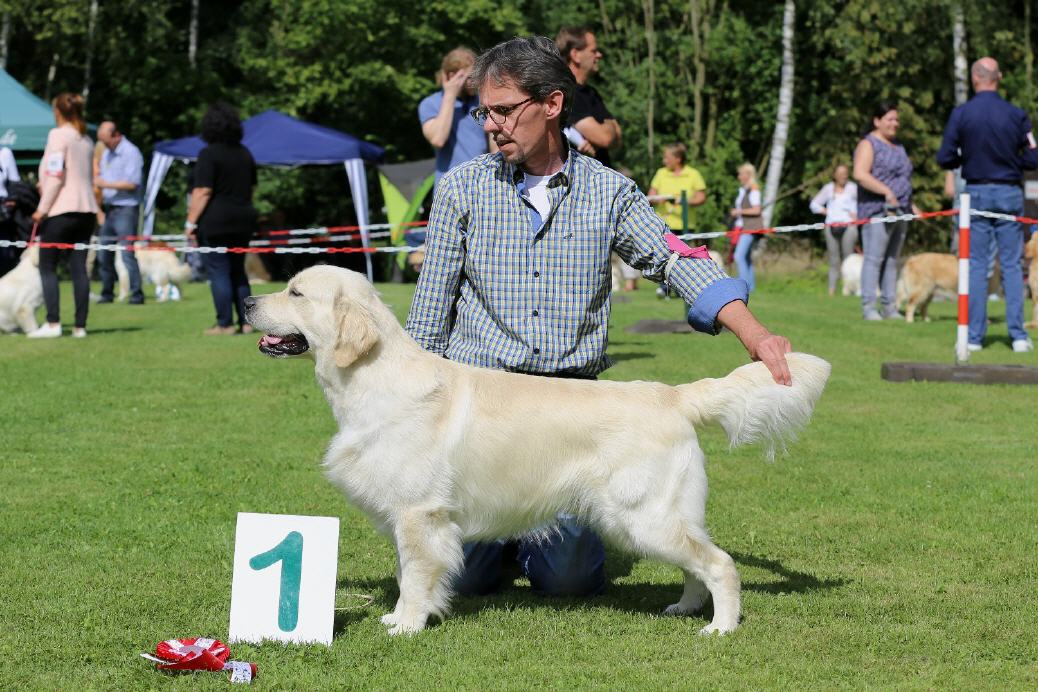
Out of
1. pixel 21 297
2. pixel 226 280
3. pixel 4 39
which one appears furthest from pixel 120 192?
pixel 4 39

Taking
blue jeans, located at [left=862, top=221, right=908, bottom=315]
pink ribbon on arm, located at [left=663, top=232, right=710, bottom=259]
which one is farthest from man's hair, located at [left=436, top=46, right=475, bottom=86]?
blue jeans, located at [left=862, top=221, right=908, bottom=315]

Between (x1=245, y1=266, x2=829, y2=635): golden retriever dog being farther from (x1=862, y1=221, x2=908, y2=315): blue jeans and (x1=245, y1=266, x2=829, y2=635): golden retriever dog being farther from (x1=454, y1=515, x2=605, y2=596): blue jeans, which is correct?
(x1=862, y1=221, x2=908, y2=315): blue jeans

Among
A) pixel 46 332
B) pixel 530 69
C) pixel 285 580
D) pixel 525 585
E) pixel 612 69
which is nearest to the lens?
pixel 285 580

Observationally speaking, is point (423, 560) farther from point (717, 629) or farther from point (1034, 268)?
point (1034, 268)

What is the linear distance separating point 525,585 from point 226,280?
23.8 ft

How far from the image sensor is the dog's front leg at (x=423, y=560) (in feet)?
12.2

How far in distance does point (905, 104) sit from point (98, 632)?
933 inches

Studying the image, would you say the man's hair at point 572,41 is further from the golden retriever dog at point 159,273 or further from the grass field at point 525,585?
the golden retriever dog at point 159,273

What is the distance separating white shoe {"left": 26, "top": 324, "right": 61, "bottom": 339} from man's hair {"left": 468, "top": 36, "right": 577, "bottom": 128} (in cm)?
826

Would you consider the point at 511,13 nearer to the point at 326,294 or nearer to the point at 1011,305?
the point at 1011,305

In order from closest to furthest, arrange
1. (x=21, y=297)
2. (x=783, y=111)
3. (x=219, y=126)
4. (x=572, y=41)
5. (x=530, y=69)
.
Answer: (x=530, y=69)
(x=572, y=41)
(x=219, y=126)
(x=21, y=297)
(x=783, y=111)

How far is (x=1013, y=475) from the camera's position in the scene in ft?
19.7

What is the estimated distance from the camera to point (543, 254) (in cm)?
412

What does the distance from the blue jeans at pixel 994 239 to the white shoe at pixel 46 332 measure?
7785 mm
